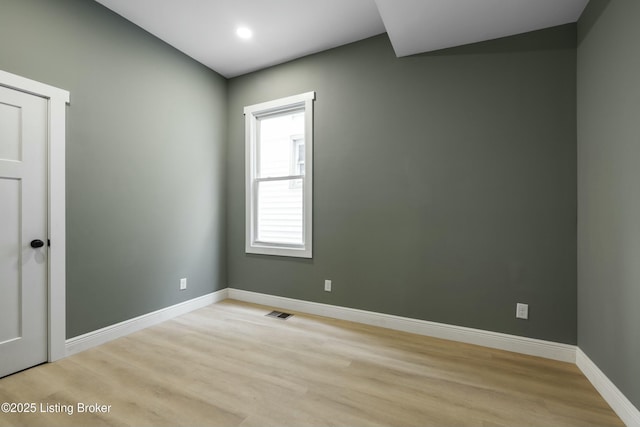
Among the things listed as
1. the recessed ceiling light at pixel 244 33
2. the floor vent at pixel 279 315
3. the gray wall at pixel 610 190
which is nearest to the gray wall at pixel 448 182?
the gray wall at pixel 610 190

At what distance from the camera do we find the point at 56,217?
2189mm

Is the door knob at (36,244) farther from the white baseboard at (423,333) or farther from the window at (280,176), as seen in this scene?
the window at (280,176)

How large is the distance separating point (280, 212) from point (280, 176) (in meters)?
0.45

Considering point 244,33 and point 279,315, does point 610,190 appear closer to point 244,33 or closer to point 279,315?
point 279,315

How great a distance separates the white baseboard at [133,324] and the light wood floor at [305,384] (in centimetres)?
9

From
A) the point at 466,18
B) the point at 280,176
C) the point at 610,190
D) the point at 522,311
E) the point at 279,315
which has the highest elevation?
the point at 466,18

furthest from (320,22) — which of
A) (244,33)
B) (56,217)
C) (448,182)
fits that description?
(56,217)

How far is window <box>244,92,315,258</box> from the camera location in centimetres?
327

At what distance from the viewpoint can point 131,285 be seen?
8.97 ft

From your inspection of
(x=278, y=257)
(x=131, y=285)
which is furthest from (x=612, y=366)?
(x=131, y=285)

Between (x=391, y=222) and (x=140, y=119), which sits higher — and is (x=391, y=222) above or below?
below

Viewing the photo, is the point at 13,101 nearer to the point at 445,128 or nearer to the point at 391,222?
the point at 391,222

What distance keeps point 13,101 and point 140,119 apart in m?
0.92

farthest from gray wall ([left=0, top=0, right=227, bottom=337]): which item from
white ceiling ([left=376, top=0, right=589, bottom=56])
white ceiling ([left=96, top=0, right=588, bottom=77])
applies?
white ceiling ([left=376, top=0, right=589, bottom=56])
